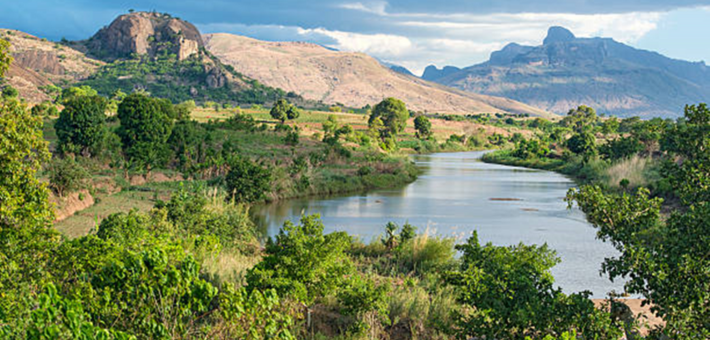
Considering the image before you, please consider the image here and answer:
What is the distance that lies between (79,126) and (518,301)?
28.3 m

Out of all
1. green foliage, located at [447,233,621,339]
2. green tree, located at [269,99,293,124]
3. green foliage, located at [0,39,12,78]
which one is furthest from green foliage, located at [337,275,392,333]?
green tree, located at [269,99,293,124]

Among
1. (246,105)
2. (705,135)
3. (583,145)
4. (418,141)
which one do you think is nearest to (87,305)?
(705,135)

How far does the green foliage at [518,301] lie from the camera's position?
7395 millimetres

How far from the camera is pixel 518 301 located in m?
7.80

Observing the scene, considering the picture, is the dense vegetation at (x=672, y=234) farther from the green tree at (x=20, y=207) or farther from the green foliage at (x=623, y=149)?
the green foliage at (x=623, y=149)

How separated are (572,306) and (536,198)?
33508 millimetres

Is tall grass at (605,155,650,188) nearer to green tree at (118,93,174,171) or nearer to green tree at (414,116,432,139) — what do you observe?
green tree at (118,93,174,171)

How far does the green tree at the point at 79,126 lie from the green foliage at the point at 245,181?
7211 mm

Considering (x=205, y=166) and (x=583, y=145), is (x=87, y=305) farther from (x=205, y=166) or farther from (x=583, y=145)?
(x=583, y=145)

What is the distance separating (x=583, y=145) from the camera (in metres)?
61.8

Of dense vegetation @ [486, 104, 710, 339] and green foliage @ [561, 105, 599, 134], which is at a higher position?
green foliage @ [561, 105, 599, 134]

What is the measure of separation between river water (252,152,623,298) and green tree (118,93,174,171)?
6.37 metres

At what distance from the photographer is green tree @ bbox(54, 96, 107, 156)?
30.6 metres

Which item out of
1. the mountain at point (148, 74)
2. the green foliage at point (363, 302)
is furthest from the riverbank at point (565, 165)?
the mountain at point (148, 74)
